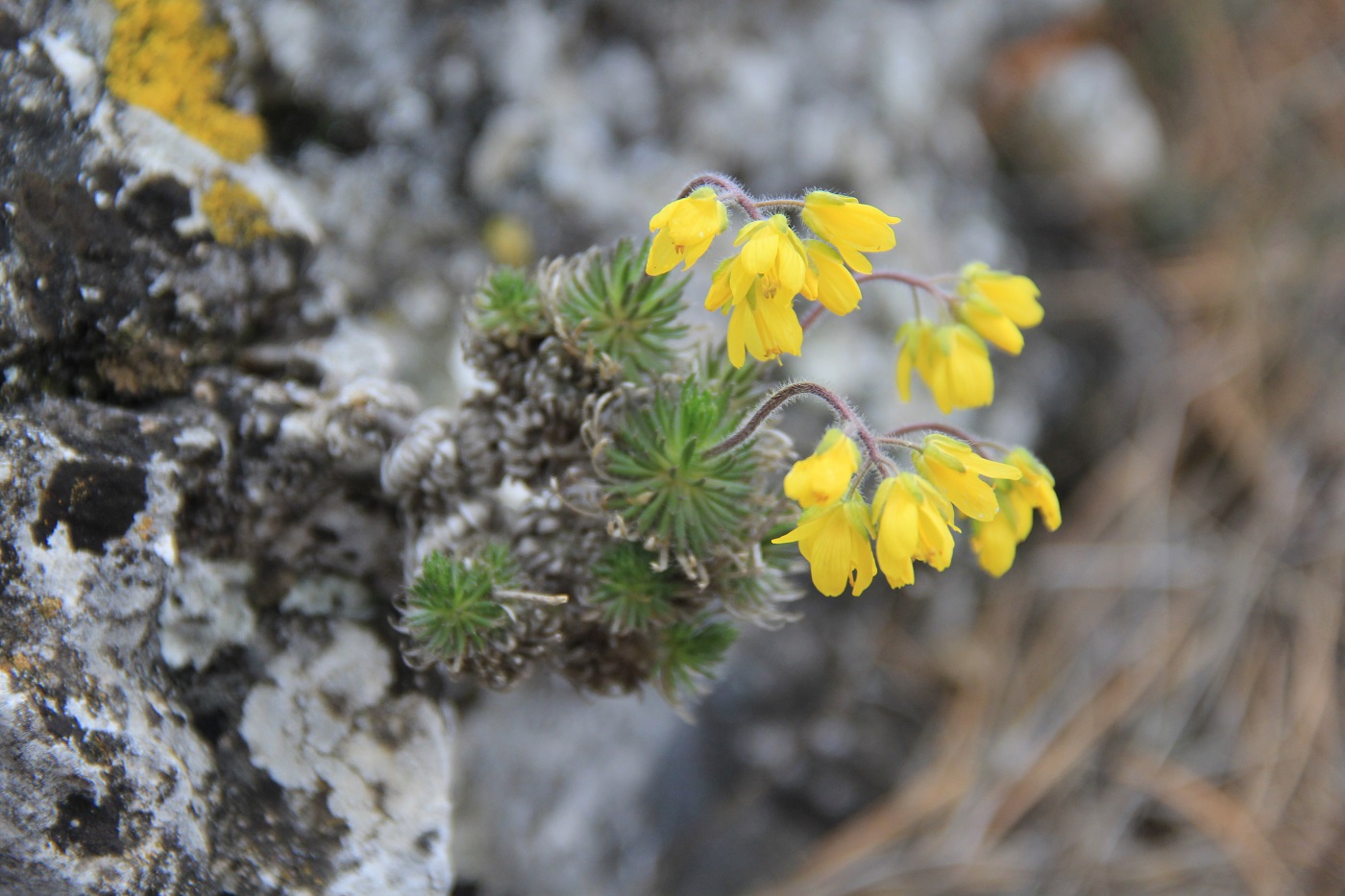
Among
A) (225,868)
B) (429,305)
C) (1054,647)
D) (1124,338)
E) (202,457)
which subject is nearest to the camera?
(225,868)

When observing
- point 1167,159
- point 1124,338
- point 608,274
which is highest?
point 1167,159

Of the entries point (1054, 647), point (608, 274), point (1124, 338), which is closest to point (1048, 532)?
point (1054, 647)

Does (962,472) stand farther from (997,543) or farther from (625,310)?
(625,310)

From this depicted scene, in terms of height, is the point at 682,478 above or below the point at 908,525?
above

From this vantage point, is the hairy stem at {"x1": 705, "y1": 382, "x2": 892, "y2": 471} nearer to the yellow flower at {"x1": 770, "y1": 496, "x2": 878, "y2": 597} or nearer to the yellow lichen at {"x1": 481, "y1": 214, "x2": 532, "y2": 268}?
the yellow flower at {"x1": 770, "y1": 496, "x2": 878, "y2": 597}

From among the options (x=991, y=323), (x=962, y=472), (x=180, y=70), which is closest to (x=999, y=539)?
(x=962, y=472)

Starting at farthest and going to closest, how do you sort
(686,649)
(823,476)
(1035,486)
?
(686,649)
(1035,486)
(823,476)

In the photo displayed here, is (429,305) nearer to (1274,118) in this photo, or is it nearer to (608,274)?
(608,274)
